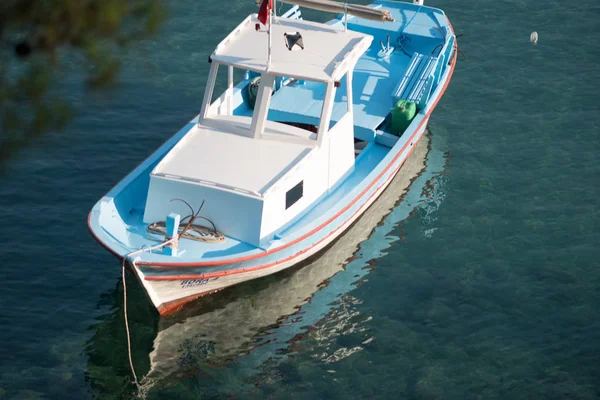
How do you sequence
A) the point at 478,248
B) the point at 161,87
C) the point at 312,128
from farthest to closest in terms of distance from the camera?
the point at 161,87 → the point at 312,128 → the point at 478,248

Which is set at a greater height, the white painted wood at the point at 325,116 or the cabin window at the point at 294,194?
the white painted wood at the point at 325,116

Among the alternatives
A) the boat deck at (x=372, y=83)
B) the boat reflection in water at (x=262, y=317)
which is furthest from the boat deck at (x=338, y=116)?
the boat reflection in water at (x=262, y=317)

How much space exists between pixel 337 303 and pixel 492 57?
11.2 m

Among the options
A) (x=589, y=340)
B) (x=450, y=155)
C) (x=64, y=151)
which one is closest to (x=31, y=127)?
(x=589, y=340)

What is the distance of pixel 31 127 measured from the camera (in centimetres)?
864

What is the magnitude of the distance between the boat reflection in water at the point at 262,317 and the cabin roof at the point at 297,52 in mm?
3506

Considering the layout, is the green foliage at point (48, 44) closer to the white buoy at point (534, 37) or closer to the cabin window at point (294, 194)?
the cabin window at point (294, 194)

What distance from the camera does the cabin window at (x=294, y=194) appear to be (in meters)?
16.6

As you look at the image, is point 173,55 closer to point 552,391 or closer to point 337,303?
point 337,303

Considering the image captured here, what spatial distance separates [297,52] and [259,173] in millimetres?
2737

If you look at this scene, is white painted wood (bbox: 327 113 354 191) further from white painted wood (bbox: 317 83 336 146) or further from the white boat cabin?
white painted wood (bbox: 317 83 336 146)

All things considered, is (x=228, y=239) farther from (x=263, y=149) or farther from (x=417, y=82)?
(x=417, y=82)

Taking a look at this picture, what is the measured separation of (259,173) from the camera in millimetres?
16406

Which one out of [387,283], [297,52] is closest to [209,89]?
[297,52]
